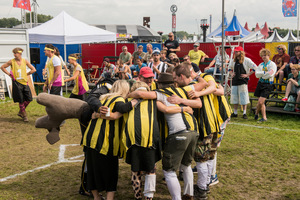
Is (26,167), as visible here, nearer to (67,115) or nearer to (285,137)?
(67,115)

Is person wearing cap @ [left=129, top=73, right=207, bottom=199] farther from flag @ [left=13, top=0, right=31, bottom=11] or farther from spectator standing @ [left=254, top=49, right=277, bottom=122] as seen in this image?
flag @ [left=13, top=0, right=31, bottom=11]

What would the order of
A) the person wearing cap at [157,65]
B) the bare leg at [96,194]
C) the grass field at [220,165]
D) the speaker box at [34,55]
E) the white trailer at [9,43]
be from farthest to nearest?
the speaker box at [34,55]
the white trailer at [9,43]
the person wearing cap at [157,65]
the grass field at [220,165]
the bare leg at [96,194]

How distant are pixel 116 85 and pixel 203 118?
1.30 meters

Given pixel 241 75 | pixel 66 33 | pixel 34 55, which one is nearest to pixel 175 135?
pixel 241 75

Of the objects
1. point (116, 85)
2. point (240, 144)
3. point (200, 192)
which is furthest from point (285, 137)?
point (116, 85)

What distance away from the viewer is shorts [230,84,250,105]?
33.6 ft

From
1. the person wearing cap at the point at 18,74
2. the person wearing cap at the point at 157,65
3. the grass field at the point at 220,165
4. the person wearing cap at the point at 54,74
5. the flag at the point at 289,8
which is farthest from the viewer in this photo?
the flag at the point at 289,8

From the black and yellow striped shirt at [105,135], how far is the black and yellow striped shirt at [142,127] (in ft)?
0.50

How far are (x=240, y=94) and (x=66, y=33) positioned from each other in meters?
8.47

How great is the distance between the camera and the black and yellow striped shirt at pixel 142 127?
13.3 feet

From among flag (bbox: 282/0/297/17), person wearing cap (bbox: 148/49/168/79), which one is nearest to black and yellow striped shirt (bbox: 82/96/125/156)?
person wearing cap (bbox: 148/49/168/79)

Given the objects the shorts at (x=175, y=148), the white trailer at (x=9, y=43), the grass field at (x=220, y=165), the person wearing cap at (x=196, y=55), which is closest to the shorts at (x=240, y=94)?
the grass field at (x=220, y=165)

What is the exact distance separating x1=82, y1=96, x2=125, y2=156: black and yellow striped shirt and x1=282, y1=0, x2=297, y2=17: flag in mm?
19727

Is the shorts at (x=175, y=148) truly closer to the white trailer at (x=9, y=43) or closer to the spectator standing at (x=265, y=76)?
the spectator standing at (x=265, y=76)
